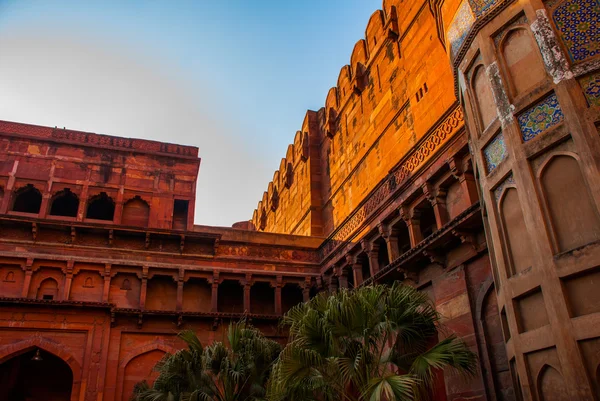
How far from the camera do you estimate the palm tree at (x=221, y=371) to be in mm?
11703

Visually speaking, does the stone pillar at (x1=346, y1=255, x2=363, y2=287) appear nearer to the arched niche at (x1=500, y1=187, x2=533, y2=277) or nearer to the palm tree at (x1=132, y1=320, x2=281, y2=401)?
the palm tree at (x1=132, y1=320, x2=281, y2=401)

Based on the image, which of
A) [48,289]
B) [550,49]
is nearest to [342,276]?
[48,289]

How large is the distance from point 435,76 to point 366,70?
6.05 metres

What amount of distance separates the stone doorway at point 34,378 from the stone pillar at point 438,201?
43.1 feet

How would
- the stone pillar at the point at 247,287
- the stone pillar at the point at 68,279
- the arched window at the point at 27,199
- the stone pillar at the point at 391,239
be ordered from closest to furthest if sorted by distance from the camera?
the stone pillar at the point at 391,239, the stone pillar at the point at 68,279, the stone pillar at the point at 247,287, the arched window at the point at 27,199

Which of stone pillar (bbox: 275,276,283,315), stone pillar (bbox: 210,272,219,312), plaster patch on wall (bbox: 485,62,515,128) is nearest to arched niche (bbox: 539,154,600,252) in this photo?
plaster patch on wall (bbox: 485,62,515,128)

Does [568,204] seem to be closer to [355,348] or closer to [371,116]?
[355,348]

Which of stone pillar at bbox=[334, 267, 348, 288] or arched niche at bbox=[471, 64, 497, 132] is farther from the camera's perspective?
stone pillar at bbox=[334, 267, 348, 288]

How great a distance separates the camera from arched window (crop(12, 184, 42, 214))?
20.5m

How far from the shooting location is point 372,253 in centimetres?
1634

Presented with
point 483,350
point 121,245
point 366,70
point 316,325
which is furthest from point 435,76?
point 121,245

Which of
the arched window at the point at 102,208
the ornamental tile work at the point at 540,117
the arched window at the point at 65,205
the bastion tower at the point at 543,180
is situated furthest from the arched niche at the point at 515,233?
the arched window at the point at 65,205

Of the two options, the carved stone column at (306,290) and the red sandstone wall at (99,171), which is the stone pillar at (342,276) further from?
the red sandstone wall at (99,171)

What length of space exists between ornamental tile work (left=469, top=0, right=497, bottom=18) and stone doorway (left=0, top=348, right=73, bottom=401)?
16170 millimetres
